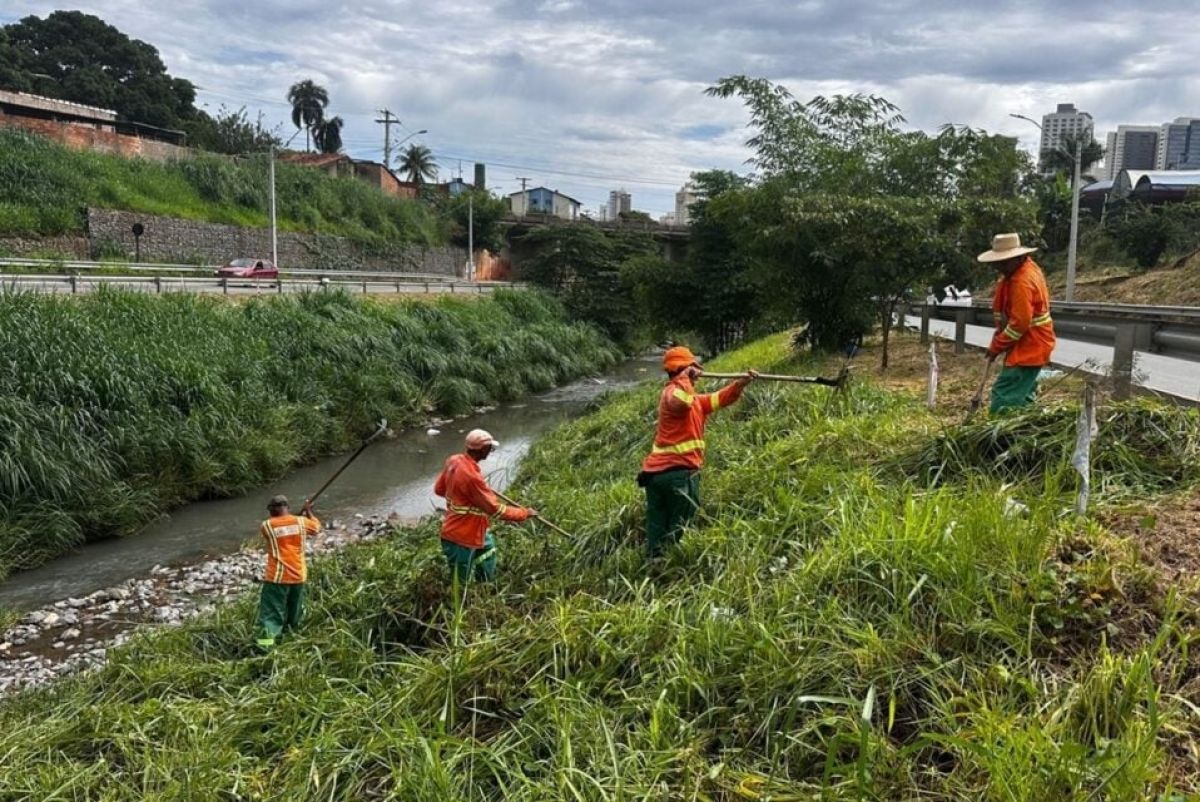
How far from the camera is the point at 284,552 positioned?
21.3 ft

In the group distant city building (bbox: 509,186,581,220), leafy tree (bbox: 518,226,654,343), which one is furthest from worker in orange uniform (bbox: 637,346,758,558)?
distant city building (bbox: 509,186,581,220)

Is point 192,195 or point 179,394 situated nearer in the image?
point 179,394

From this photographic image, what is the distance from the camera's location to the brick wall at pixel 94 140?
1369 inches

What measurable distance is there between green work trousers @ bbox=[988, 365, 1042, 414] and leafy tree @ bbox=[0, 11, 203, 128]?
2601 inches

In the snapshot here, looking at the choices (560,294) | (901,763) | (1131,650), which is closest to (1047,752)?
(901,763)

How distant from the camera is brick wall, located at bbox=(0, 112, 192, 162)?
Result: 3478 centimetres

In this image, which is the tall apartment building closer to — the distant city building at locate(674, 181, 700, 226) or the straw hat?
the distant city building at locate(674, 181, 700, 226)

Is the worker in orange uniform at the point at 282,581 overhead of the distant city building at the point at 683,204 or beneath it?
beneath

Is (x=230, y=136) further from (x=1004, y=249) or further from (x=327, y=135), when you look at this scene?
(x=1004, y=249)

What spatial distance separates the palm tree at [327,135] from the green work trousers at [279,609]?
272ft

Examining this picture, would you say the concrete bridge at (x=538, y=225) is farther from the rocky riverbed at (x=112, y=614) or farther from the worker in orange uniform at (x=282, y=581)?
the worker in orange uniform at (x=282, y=581)

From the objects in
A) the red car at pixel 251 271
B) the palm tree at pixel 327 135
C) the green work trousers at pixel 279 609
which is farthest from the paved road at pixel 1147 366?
the palm tree at pixel 327 135

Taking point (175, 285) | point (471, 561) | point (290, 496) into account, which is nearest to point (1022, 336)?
point (471, 561)

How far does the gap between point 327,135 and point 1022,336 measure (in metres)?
85.9
